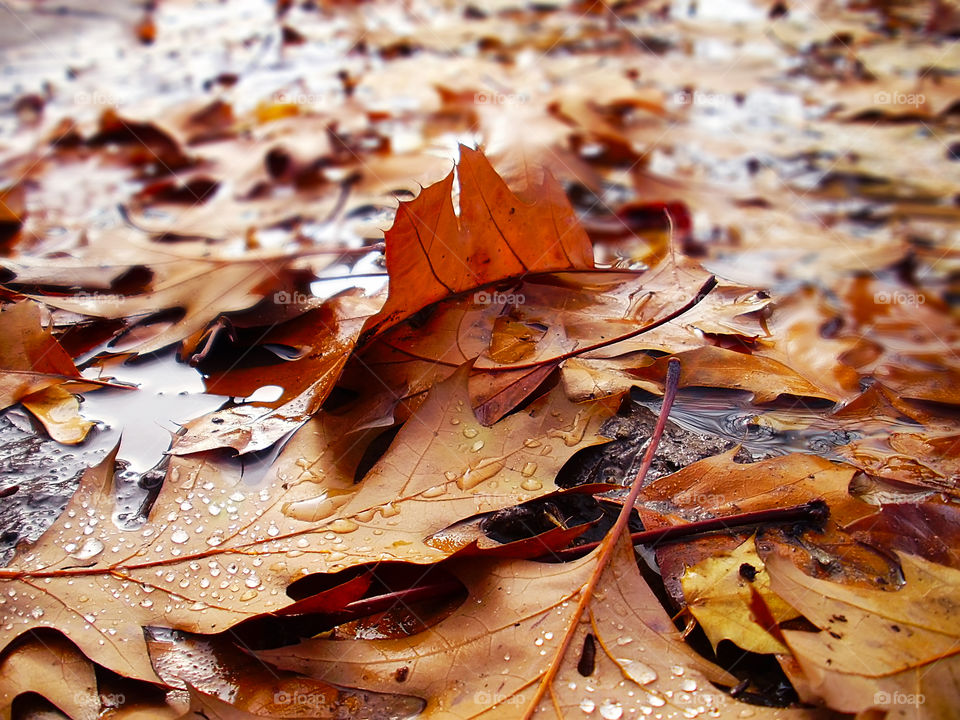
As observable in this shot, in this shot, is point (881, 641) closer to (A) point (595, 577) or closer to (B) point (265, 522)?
(A) point (595, 577)

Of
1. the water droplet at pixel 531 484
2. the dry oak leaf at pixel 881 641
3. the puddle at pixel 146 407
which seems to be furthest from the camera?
the puddle at pixel 146 407

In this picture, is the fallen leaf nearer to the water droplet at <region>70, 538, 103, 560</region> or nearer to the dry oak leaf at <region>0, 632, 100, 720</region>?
the water droplet at <region>70, 538, 103, 560</region>

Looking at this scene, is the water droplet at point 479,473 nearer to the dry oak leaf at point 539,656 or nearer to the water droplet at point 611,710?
the dry oak leaf at point 539,656

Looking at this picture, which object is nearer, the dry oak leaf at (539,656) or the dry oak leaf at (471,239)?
the dry oak leaf at (539,656)

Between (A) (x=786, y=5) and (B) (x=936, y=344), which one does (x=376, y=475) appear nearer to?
(B) (x=936, y=344)

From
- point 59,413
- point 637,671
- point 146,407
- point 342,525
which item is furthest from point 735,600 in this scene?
point 59,413

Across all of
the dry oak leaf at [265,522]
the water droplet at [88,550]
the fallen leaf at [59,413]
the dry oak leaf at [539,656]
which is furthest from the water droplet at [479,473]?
the fallen leaf at [59,413]
